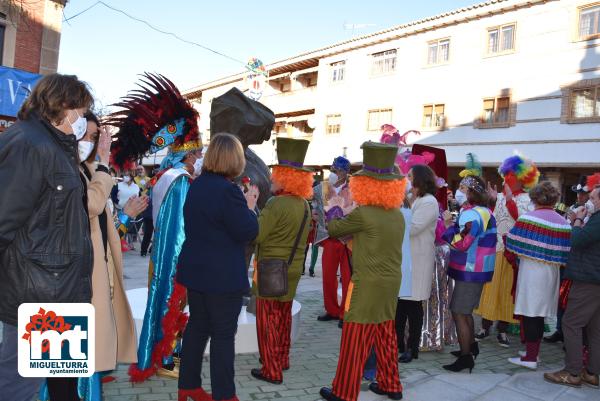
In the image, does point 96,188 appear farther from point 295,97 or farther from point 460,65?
point 295,97

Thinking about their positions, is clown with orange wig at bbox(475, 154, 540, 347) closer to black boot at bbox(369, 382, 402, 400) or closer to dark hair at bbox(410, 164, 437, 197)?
dark hair at bbox(410, 164, 437, 197)

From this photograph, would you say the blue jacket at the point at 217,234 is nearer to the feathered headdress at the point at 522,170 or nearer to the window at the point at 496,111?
the feathered headdress at the point at 522,170

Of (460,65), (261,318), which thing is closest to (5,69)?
(261,318)

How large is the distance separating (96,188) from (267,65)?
27.2 metres

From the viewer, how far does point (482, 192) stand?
4516mm

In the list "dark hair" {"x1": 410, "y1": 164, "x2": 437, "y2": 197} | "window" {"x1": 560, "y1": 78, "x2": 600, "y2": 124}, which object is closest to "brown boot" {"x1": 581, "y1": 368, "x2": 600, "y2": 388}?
"dark hair" {"x1": 410, "y1": 164, "x2": 437, "y2": 197}

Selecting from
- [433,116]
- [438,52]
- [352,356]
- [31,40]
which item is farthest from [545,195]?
[438,52]

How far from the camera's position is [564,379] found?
4371mm

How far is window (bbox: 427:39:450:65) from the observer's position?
1931cm

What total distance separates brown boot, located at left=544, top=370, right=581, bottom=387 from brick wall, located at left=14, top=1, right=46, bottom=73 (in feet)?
44.8

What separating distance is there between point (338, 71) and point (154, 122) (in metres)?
21.2

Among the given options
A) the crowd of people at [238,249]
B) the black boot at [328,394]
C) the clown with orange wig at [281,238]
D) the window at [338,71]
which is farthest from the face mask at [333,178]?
the window at [338,71]

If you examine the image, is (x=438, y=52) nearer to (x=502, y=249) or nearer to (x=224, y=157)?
(x=502, y=249)

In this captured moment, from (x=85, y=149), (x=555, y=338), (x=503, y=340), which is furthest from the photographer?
(x=555, y=338)
